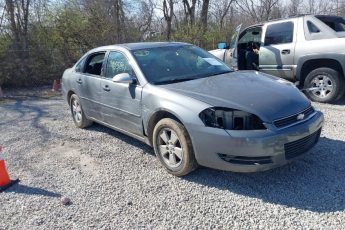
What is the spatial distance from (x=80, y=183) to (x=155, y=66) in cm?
183

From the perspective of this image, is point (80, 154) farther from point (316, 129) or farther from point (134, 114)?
point (316, 129)

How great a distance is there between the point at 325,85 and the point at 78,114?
504cm

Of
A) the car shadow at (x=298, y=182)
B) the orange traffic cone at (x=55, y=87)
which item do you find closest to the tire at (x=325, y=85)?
the car shadow at (x=298, y=182)

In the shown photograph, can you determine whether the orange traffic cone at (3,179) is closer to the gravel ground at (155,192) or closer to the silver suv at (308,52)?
the gravel ground at (155,192)

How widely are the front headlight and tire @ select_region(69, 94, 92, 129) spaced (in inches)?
126

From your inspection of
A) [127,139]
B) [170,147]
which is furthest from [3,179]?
[170,147]

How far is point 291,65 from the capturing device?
7.05 metres

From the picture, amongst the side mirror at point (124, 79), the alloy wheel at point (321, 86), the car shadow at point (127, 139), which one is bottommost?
the car shadow at point (127, 139)

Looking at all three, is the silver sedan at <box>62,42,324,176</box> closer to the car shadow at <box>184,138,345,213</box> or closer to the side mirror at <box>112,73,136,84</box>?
the side mirror at <box>112,73,136,84</box>

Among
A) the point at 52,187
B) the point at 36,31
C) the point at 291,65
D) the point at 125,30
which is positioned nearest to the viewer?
the point at 52,187

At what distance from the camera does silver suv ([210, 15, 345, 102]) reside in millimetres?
6426

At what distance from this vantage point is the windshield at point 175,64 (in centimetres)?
432

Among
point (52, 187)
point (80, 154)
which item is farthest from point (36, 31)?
point (52, 187)

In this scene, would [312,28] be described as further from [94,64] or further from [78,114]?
[78,114]
